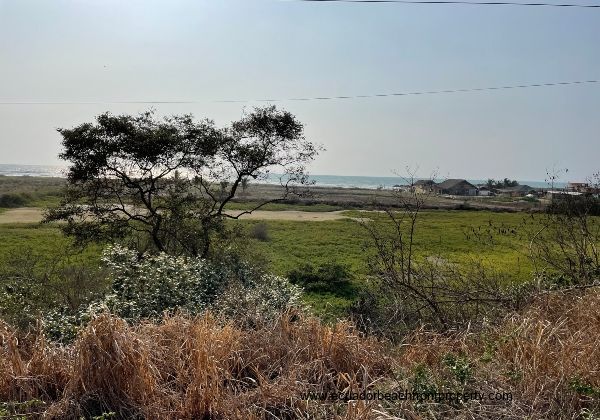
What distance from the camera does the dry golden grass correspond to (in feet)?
11.8

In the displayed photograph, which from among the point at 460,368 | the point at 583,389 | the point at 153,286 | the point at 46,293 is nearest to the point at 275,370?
the point at 460,368

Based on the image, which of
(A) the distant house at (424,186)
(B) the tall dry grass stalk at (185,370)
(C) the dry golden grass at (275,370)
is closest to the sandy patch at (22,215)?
(A) the distant house at (424,186)

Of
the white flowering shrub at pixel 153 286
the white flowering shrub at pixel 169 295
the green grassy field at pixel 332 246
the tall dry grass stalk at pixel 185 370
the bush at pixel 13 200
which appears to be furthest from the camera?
the bush at pixel 13 200

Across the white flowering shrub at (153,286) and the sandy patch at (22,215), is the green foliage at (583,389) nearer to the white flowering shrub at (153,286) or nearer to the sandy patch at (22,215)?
the white flowering shrub at (153,286)

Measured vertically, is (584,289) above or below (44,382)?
above

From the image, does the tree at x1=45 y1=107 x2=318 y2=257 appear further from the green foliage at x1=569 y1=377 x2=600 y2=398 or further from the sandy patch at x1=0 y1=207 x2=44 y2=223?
the sandy patch at x1=0 y1=207 x2=44 y2=223

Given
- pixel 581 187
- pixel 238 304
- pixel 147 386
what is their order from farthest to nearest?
pixel 581 187, pixel 238 304, pixel 147 386

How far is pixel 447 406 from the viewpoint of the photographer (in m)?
3.53

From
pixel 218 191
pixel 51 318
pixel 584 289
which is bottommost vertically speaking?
pixel 51 318

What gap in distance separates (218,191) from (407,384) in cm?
905

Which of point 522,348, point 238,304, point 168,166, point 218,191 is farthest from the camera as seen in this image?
point 218,191

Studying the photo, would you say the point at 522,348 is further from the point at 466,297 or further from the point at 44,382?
the point at 44,382

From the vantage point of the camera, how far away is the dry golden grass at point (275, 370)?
3609mm

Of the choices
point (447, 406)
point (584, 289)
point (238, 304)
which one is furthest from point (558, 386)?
point (238, 304)
